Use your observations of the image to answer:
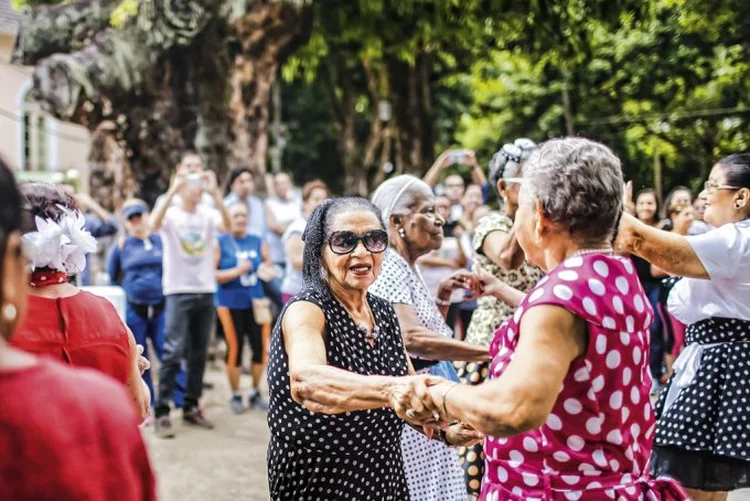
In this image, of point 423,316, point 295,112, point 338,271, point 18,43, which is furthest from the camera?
point 295,112

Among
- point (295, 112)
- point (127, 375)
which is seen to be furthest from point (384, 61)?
point (127, 375)

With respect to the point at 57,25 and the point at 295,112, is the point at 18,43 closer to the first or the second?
the point at 57,25

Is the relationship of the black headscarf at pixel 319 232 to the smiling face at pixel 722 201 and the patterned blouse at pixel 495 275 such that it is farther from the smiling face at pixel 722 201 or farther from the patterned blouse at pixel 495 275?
the smiling face at pixel 722 201

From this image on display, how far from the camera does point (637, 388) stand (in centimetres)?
240

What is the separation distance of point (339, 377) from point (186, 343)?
540 centimetres

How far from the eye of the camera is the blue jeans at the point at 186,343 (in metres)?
7.76

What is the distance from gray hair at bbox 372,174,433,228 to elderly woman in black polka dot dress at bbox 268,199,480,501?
0.87 metres

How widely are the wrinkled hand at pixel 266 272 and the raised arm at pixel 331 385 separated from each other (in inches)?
234

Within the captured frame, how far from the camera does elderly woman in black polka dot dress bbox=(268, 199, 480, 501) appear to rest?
276 centimetres

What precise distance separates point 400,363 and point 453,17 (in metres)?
10.3

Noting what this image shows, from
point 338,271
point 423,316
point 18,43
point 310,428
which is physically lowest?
point 310,428

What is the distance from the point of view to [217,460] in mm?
6840

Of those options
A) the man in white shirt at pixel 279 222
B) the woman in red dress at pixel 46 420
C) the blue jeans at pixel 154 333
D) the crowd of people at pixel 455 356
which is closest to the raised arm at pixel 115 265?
the blue jeans at pixel 154 333

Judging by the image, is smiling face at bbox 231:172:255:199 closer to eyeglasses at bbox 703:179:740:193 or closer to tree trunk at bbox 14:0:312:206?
tree trunk at bbox 14:0:312:206
